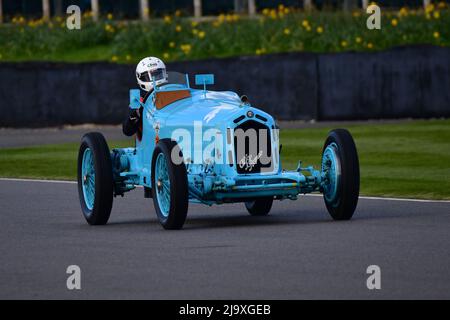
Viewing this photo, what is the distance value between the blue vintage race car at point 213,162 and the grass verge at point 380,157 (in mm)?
2985

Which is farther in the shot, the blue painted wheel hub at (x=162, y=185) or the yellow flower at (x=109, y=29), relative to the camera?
the yellow flower at (x=109, y=29)

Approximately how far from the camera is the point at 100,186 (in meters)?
14.1

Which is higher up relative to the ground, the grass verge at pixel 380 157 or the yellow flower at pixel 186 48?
the yellow flower at pixel 186 48

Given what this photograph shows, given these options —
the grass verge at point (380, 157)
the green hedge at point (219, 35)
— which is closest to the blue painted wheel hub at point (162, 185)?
the grass verge at point (380, 157)

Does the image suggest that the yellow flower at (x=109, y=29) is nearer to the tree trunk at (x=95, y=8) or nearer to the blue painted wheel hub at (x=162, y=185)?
the tree trunk at (x=95, y=8)

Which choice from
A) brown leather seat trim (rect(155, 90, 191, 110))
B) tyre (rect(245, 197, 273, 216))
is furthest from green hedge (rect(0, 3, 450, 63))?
brown leather seat trim (rect(155, 90, 191, 110))

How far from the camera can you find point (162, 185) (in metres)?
13.5

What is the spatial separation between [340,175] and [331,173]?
334mm

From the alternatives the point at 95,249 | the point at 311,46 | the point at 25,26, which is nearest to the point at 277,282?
the point at 95,249

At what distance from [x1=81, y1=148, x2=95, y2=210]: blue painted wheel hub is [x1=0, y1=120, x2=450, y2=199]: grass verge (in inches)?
152

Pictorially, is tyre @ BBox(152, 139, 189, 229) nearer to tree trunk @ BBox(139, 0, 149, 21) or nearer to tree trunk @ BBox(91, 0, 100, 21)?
tree trunk @ BBox(139, 0, 149, 21)

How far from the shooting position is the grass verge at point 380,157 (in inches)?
702

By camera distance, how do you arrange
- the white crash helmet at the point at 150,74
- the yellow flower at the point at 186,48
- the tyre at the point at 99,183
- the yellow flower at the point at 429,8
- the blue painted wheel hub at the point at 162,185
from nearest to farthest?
the blue painted wheel hub at the point at 162,185, the tyre at the point at 99,183, the white crash helmet at the point at 150,74, the yellow flower at the point at 429,8, the yellow flower at the point at 186,48
